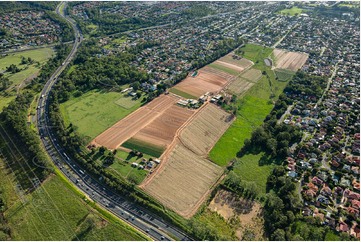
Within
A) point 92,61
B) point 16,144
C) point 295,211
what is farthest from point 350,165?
point 92,61

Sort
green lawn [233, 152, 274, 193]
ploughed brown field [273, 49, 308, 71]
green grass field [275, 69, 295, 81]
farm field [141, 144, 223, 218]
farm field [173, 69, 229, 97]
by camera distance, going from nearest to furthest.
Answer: farm field [141, 144, 223, 218] → green lawn [233, 152, 274, 193] → farm field [173, 69, 229, 97] → green grass field [275, 69, 295, 81] → ploughed brown field [273, 49, 308, 71]

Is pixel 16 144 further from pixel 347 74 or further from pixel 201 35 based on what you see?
pixel 347 74

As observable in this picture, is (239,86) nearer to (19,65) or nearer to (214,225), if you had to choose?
(214,225)

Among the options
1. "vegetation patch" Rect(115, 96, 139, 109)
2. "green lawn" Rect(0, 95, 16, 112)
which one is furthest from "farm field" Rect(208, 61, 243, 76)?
"green lawn" Rect(0, 95, 16, 112)

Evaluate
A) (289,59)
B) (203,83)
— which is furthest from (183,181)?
(289,59)

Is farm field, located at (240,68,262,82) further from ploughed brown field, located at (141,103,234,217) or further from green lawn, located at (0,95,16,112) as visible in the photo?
green lawn, located at (0,95,16,112)
